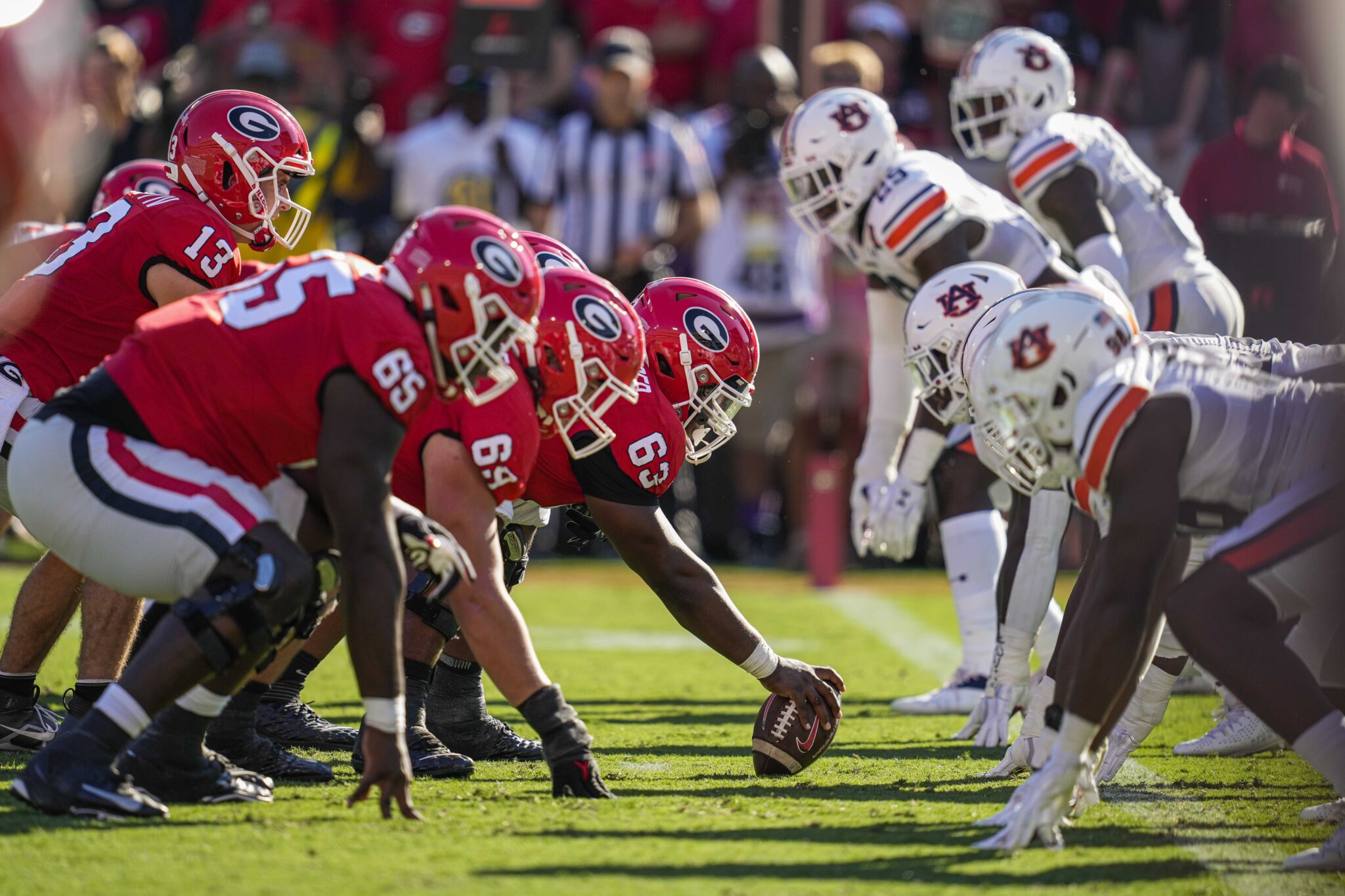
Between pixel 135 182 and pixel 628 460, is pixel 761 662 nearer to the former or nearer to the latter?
pixel 628 460

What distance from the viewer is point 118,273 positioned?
16.9 feet

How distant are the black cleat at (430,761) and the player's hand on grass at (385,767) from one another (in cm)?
87

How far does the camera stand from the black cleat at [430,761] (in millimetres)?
4844

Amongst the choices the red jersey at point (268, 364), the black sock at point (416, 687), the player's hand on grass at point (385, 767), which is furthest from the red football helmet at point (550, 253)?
the player's hand on grass at point (385, 767)

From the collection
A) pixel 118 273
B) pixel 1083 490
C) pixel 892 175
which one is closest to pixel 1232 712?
pixel 1083 490

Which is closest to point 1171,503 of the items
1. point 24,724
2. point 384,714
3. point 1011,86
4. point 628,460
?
point 628,460

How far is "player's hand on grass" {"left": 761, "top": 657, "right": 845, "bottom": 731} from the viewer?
494cm

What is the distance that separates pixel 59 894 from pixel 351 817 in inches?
34.7

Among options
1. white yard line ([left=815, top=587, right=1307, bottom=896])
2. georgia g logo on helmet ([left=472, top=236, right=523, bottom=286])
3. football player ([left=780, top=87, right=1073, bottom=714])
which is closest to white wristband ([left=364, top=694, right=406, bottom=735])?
georgia g logo on helmet ([left=472, top=236, right=523, bottom=286])

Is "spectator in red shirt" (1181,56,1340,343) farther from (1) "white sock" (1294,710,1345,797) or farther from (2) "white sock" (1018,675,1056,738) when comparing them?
(1) "white sock" (1294,710,1345,797)

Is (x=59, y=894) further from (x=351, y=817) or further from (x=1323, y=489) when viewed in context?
(x=1323, y=489)

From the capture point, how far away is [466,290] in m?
4.03

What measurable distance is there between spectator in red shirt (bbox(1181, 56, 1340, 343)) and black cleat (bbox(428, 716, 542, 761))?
4.80 m

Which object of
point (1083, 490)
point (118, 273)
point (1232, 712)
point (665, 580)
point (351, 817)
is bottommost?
point (1232, 712)
